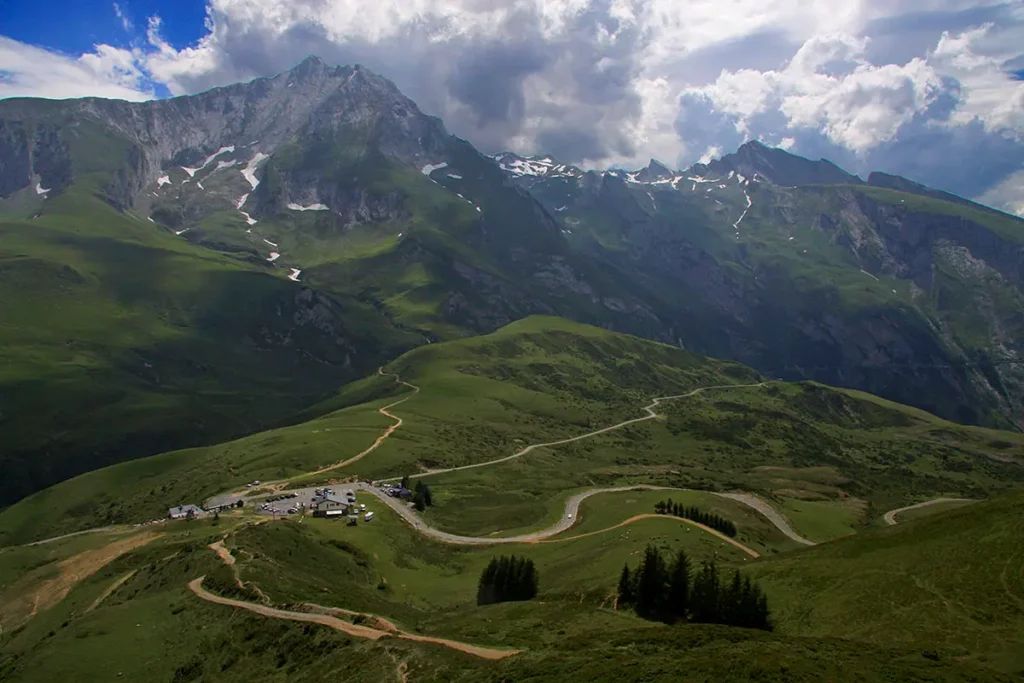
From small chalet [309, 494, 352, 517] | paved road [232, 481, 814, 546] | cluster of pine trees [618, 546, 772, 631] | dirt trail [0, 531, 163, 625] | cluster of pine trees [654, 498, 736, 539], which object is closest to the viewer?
cluster of pine trees [618, 546, 772, 631]

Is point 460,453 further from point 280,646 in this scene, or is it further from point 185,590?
point 280,646

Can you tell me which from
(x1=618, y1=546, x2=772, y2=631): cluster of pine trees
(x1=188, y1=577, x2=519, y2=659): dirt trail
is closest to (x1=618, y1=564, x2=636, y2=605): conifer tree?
(x1=618, y1=546, x2=772, y2=631): cluster of pine trees

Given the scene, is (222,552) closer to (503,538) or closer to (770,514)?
(503,538)

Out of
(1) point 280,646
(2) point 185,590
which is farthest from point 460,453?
(1) point 280,646

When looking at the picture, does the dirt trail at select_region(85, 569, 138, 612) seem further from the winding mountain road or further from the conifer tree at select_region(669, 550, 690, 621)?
the conifer tree at select_region(669, 550, 690, 621)

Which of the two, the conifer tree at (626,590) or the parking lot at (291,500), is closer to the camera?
the conifer tree at (626,590)

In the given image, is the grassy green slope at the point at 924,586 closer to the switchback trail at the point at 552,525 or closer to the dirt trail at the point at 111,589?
the switchback trail at the point at 552,525

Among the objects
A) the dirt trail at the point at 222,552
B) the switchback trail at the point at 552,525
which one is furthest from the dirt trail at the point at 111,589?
the switchback trail at the point at 552,525
